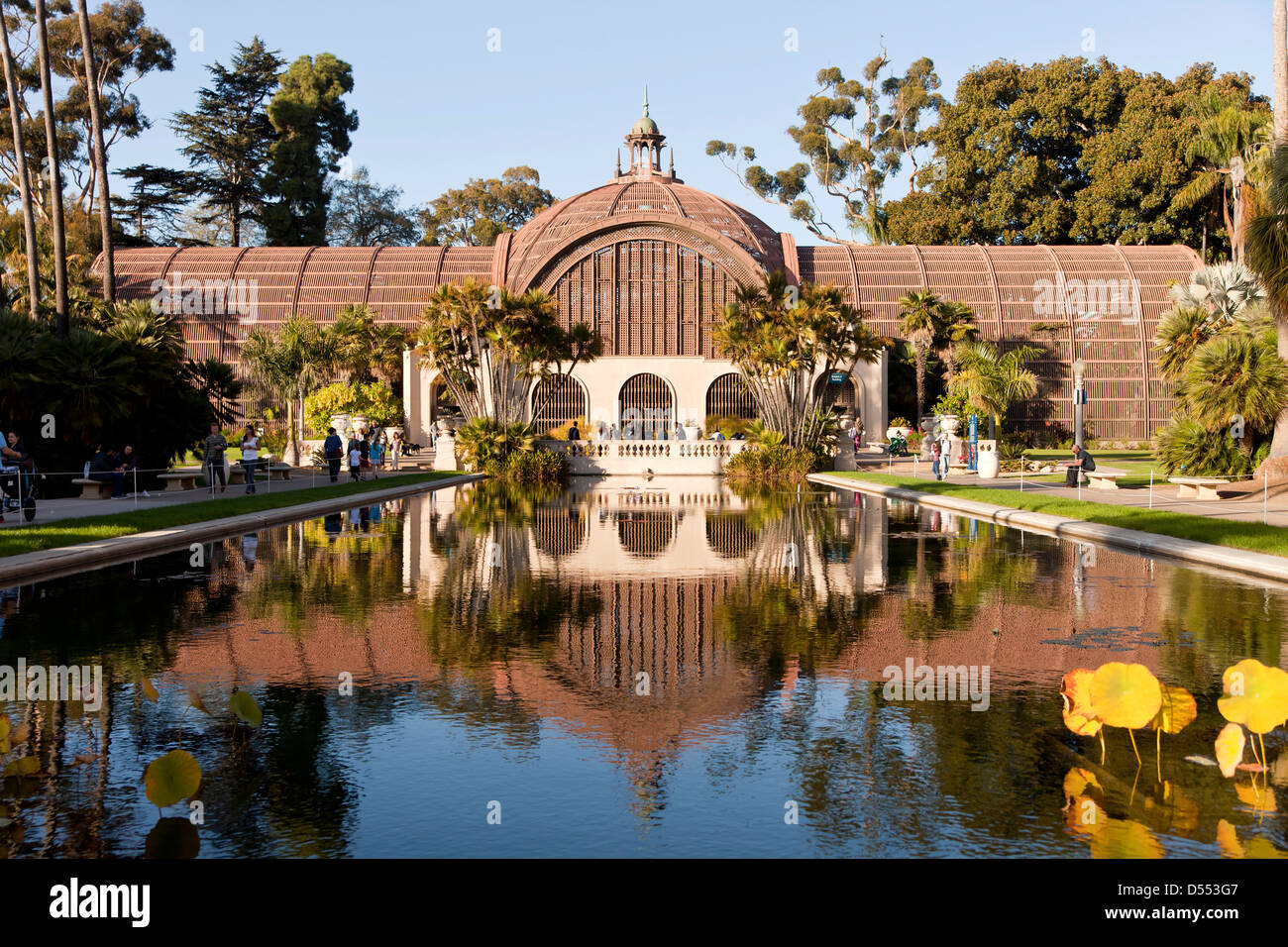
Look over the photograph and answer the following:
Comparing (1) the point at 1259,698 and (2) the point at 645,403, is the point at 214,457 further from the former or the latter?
(2) the point at 645,403

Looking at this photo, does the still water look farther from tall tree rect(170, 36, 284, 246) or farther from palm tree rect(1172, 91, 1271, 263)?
tall tree rect(170, 36, 284, 246)

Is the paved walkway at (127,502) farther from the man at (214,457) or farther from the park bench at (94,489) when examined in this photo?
the man at (214,457)

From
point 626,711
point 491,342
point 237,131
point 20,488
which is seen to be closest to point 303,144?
point 237,131

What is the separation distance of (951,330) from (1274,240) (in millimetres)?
35242

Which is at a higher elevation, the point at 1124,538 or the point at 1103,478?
the point at 1103,478

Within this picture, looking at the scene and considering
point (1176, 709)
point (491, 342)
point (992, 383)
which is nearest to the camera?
point (1176, 709)

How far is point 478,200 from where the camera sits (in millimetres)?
96562

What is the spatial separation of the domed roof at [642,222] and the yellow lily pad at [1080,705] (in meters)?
57.6

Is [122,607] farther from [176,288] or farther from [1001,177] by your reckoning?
[1001,177]

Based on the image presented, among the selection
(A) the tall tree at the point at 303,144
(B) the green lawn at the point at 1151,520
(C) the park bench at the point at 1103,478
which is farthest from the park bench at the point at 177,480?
(A) the tall tree at the point at 303,144

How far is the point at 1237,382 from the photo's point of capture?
2927cm

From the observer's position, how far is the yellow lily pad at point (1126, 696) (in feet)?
21.7

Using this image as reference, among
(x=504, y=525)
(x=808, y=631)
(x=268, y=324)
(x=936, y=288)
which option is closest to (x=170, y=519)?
(x=504, y=525)
